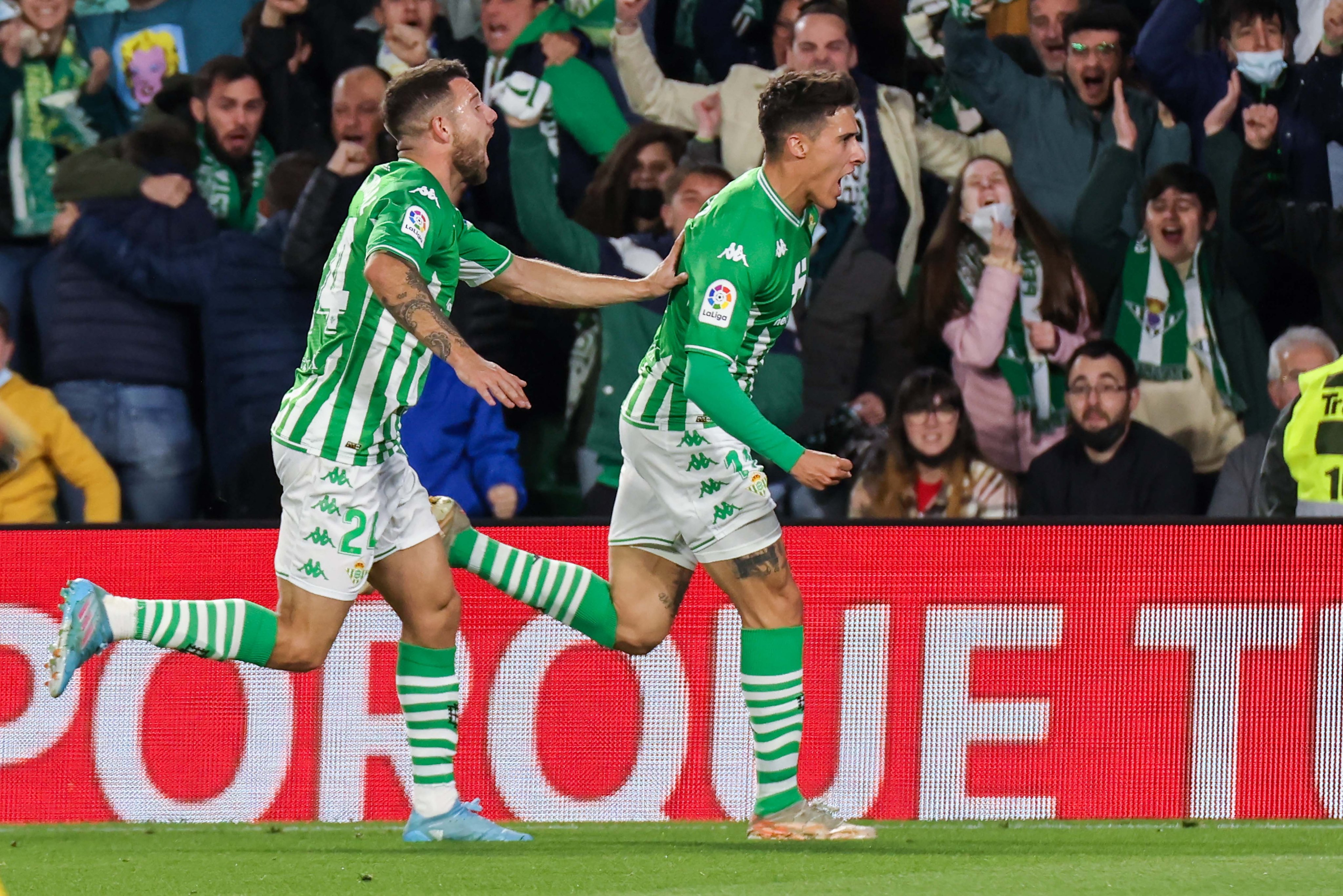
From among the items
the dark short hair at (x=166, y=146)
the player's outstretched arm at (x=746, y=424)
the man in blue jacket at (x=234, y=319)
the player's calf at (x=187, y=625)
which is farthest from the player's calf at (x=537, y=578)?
the dark short hair at (x=166, y=146)

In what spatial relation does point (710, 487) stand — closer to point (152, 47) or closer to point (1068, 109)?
point (1068, 109)

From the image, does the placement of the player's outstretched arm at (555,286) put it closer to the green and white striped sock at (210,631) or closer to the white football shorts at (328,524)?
the white football shorts at (328,524)

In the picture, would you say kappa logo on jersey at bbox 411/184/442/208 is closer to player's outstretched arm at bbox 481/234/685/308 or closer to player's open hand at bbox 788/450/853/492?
player's outstretched arm at bbox 481/234/685/308

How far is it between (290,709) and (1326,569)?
3.38 metres

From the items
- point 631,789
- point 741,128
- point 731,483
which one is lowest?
point 631,789

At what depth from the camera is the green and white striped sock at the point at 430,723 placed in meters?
4.77

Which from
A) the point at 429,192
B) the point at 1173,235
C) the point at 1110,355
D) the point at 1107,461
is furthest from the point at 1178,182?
the point at 429,192

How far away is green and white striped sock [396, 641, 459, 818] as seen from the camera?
4.77 m

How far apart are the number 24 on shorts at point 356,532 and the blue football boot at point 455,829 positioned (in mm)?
767

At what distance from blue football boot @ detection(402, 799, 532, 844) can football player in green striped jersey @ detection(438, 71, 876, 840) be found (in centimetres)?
60

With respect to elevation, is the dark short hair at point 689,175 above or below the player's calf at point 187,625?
above

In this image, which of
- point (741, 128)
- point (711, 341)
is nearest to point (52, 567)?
point (711, 341)

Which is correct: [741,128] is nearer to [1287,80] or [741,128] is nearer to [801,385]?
[801,385]

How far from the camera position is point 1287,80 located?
7.29m
